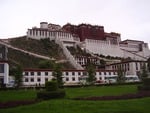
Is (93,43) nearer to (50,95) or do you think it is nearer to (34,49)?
(34,49)

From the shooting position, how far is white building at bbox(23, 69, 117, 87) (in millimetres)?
77750

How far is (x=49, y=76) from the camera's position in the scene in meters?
81.6

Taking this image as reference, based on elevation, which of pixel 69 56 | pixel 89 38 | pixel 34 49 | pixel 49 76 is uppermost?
pixel 89 38

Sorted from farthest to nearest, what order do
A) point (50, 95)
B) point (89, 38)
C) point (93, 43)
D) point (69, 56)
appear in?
point (89, 38) → point (93, 43) → point (69, 56) → point (50, 95)

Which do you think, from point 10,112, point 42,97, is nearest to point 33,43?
point 42,97

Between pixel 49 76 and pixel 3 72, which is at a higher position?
pixel 3 72

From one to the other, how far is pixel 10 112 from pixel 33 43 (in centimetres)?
11227

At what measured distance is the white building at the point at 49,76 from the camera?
255 feet

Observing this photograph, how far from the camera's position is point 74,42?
457ft

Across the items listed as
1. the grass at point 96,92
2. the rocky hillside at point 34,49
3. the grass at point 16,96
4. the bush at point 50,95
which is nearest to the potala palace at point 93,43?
the rocky hillside at point 34,49

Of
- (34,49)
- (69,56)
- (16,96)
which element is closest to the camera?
(16,96)

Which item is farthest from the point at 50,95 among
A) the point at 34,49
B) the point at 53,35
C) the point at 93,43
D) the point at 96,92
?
the point at 93,43

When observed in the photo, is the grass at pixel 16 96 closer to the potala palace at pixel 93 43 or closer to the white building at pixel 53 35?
the potala palace at pixel 93 43

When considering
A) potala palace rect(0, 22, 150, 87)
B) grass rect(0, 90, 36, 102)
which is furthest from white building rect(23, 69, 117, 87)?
grass rect(0, 90, 36, 102)
